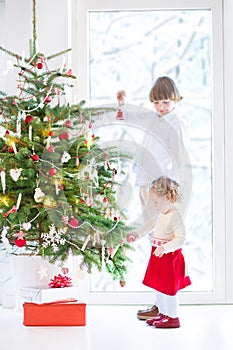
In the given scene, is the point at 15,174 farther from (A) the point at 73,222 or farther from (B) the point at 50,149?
(A) the point at 73,222

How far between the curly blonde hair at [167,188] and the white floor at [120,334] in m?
0.53

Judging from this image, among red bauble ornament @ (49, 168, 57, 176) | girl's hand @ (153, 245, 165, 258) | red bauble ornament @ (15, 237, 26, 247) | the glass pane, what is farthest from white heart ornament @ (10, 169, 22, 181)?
the glass pane

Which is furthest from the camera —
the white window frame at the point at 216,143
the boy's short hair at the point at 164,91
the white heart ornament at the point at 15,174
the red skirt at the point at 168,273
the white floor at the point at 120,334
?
the white window frame at the point at 216,143

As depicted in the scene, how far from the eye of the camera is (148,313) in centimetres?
271

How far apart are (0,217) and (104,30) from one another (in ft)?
3.84

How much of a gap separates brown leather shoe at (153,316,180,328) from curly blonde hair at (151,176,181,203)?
0.47m

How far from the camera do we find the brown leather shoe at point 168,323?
253cm

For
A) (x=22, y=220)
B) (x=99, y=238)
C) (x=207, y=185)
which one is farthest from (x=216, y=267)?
(x=22, y=220)

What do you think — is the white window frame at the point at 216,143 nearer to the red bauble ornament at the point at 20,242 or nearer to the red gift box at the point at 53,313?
the red gift box at the point at 53,313

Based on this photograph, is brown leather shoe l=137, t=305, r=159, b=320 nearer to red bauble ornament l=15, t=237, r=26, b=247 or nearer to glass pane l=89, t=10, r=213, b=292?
glass pane l=89, t=10, r=213, b=292

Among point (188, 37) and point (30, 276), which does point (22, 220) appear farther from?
point (188, 37)

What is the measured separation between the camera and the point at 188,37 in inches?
123

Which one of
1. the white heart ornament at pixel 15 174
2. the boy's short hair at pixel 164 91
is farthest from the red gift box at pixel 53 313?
the boy's short hair at pixel 164 91

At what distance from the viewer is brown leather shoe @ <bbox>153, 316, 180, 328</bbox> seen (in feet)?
8.29
